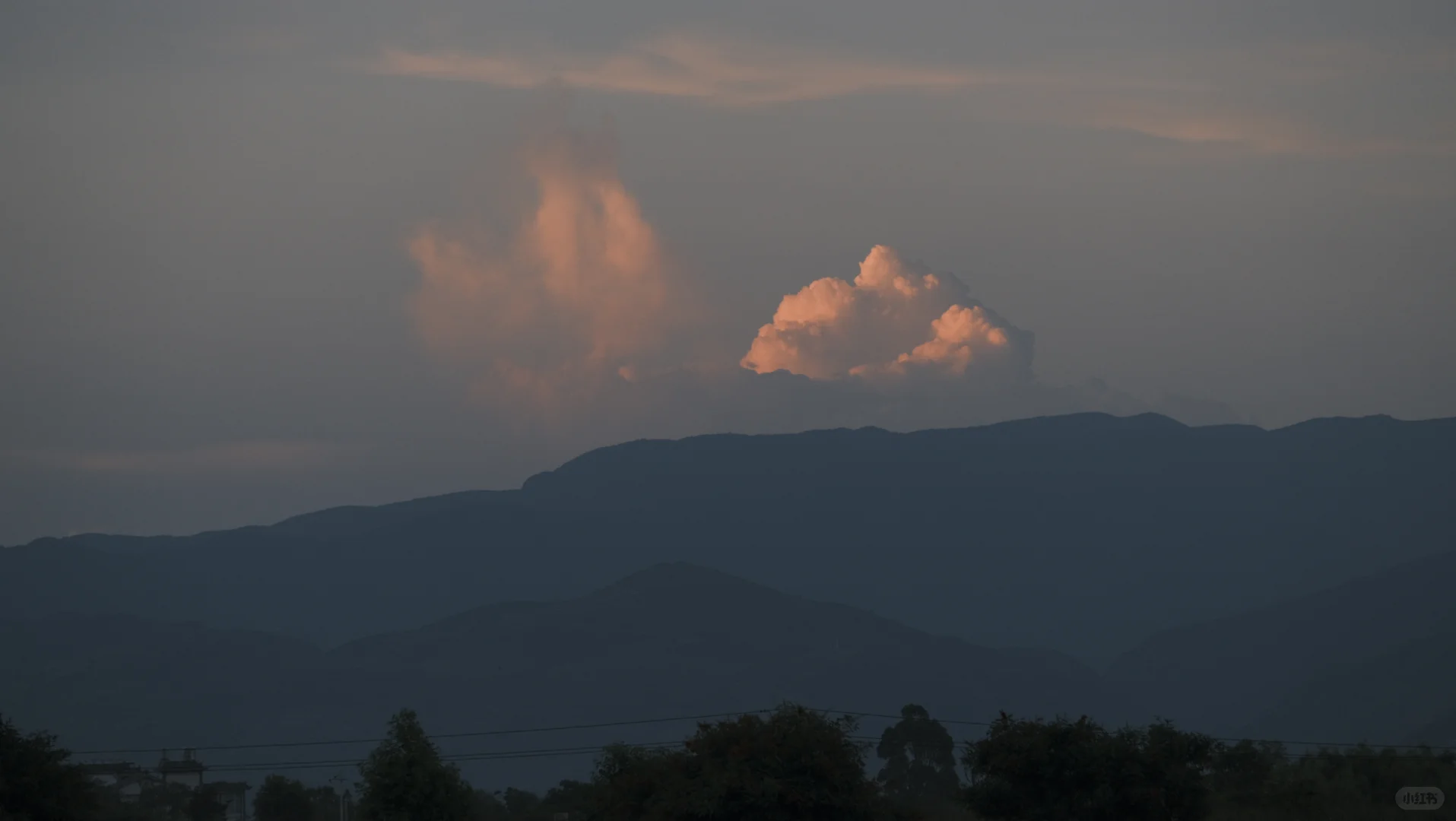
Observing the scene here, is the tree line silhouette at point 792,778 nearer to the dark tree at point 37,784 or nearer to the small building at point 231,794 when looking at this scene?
the dark tree at point 37,784

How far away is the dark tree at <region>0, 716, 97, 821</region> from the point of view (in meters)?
39.7

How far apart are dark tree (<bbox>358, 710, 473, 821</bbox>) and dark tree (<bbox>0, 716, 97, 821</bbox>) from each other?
754 cm

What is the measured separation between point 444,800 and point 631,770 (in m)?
5.36

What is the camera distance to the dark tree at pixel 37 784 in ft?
130

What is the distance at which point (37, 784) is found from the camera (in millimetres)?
40094

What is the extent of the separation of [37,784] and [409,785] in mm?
9698

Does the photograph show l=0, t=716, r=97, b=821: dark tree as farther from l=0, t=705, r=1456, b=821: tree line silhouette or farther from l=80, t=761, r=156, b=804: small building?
l=80, t=761, r=156, b=804: small building

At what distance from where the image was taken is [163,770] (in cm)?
8406

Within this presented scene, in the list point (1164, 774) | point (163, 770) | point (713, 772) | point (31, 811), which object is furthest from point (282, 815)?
point (1164, 774)

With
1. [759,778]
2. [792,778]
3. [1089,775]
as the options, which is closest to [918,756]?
[1089,775]

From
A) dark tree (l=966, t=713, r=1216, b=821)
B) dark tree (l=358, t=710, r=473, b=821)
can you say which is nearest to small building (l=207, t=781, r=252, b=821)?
dark tree (l=358, t=710, r=473, b=821)

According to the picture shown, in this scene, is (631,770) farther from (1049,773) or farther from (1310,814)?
(1310,814)

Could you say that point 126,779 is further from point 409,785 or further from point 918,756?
point 409,785

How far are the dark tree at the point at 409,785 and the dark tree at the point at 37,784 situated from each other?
7542mm
